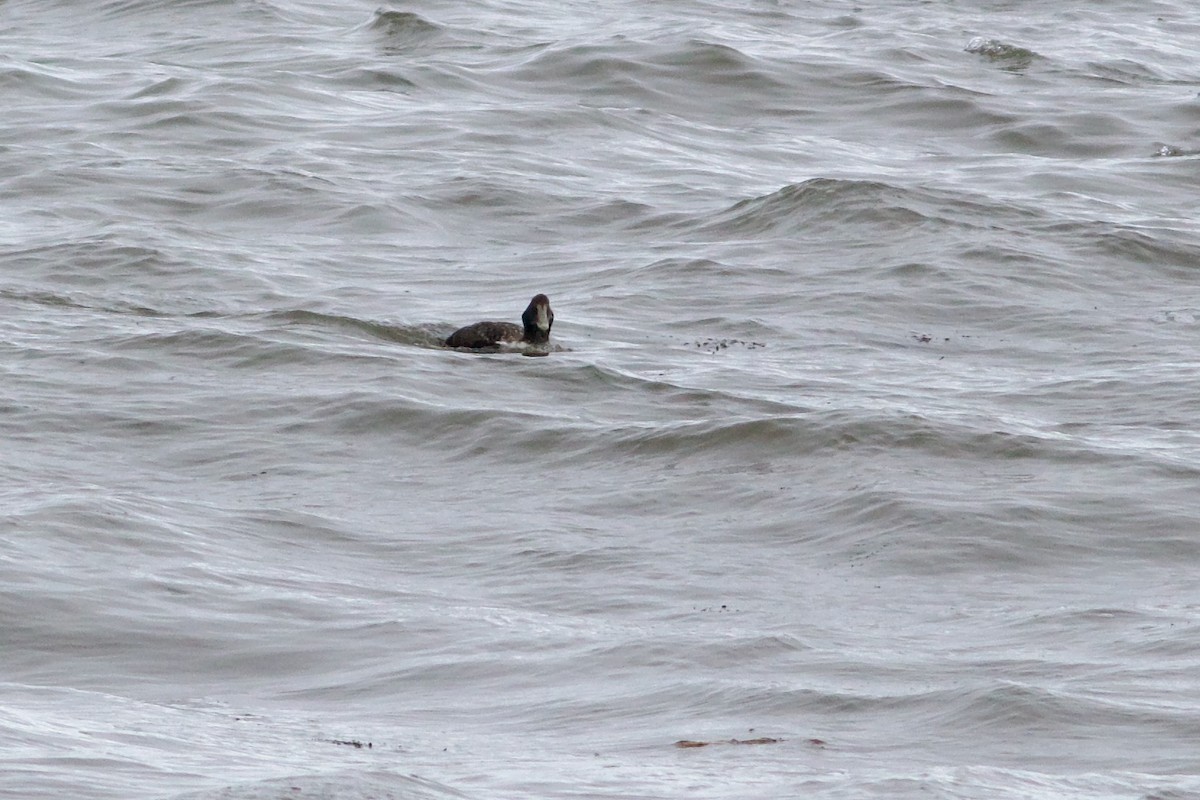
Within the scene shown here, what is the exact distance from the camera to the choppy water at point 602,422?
250 inches

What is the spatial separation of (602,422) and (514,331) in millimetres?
1248

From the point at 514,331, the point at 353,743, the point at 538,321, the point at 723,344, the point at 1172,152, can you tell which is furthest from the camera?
the point at 1172,152

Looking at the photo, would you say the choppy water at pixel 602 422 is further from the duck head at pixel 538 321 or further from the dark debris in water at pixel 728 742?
the duck head at pixel 538 321

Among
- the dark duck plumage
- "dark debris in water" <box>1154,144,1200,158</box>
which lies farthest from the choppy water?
the dark duck plumage

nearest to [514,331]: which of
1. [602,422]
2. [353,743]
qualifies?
[602,422]

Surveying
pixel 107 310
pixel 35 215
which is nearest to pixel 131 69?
pixel 35 215

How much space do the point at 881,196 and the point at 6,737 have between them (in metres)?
10.6

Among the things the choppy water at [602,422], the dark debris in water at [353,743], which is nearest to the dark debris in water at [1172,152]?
the choppy water at [602,422]

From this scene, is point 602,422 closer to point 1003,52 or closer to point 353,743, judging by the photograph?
point 353,743

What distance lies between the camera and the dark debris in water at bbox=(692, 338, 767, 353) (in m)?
12.2

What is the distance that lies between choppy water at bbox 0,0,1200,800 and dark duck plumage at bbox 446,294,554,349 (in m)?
A: 0.18

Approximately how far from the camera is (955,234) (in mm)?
14547

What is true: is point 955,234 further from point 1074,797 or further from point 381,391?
point 1074,797

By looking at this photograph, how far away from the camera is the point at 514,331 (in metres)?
11.8
